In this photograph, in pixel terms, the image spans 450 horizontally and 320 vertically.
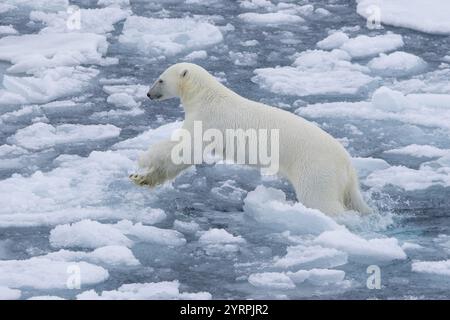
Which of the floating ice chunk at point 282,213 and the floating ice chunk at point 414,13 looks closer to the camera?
the floating ice chunk at point 282,213

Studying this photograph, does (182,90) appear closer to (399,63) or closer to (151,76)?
(151,76)

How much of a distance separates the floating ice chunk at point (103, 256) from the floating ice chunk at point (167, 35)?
411 cm

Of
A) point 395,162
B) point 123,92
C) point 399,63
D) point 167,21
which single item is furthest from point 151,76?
point 395,162

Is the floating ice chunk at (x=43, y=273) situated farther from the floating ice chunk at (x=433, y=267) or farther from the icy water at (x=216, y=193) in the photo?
the floating ice chunk at (x=433, y=267)

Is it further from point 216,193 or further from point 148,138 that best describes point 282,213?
point 148,138

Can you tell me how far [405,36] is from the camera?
9547 millimetres

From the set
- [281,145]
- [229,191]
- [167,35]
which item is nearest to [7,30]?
[167,35]

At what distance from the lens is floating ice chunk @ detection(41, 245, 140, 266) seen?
5.24 metres

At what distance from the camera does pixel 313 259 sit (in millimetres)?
5219

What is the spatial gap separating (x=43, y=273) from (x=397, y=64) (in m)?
4.53

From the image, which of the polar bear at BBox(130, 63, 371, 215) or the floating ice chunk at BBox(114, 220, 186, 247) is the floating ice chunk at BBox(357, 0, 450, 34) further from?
the floating ice chunk at BBox(114, 220, 186, 247)

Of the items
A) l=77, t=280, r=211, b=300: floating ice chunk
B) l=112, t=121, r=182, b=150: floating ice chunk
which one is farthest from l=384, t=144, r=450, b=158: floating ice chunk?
l=77, t=280, r=211, b=300: floating ice chunk

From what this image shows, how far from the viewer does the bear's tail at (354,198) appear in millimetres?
5793

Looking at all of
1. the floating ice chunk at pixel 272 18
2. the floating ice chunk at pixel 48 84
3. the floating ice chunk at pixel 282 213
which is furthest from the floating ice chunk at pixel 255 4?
the floating ice chunk at pixel 282 213
